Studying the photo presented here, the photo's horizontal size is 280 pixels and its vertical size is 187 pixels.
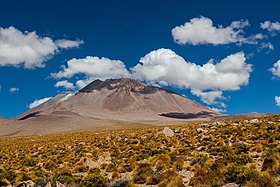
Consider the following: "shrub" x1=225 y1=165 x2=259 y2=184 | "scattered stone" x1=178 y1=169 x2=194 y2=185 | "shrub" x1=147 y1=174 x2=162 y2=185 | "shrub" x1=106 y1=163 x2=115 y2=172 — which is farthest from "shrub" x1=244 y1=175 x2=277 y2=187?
"shrub" x1=106 y1=163 x2=115 y2=172

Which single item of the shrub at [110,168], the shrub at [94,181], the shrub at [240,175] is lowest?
the shrub at [110,168]

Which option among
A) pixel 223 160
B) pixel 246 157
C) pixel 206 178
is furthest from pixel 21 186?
pixel 246 157

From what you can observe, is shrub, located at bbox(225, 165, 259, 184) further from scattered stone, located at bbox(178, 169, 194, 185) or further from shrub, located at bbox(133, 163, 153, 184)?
shrub, located at bbox(133, 163, 153, 184)

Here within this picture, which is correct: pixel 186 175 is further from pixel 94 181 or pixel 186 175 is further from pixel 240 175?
pixel 94 181

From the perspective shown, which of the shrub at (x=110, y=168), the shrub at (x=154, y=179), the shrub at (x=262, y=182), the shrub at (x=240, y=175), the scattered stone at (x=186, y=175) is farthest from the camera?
the shrub at (x=110, y=168)

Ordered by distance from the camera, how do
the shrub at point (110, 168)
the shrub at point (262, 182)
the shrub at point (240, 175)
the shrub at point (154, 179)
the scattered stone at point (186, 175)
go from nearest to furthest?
the shrub at point (262, 182)
the shrub at point (240, 175)
the scattered stone at point (186, 175)
the shrub at point (154, 179)
the shrub at point (110, 168)

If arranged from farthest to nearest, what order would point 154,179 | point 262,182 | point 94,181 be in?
point 154,179 < point 94,181 < point 262,182

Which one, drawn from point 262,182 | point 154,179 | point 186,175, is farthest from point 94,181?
point 262,182

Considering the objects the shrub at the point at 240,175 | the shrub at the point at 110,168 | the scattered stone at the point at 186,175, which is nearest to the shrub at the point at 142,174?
the scattered stone at the point at 186,175

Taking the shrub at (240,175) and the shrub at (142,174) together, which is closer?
the shrub at (240,175)

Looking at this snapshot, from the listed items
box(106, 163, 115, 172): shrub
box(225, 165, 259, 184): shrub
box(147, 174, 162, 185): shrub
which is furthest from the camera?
box(106, 163, 115, 172): shrub

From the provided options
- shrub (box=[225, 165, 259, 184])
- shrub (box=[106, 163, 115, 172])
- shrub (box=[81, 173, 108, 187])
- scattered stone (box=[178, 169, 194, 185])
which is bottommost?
shrub (box=[106, 163, 115, 172])

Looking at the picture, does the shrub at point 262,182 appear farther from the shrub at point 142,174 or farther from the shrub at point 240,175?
the shrub at point 142,174

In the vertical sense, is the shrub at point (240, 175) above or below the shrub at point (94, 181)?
above
